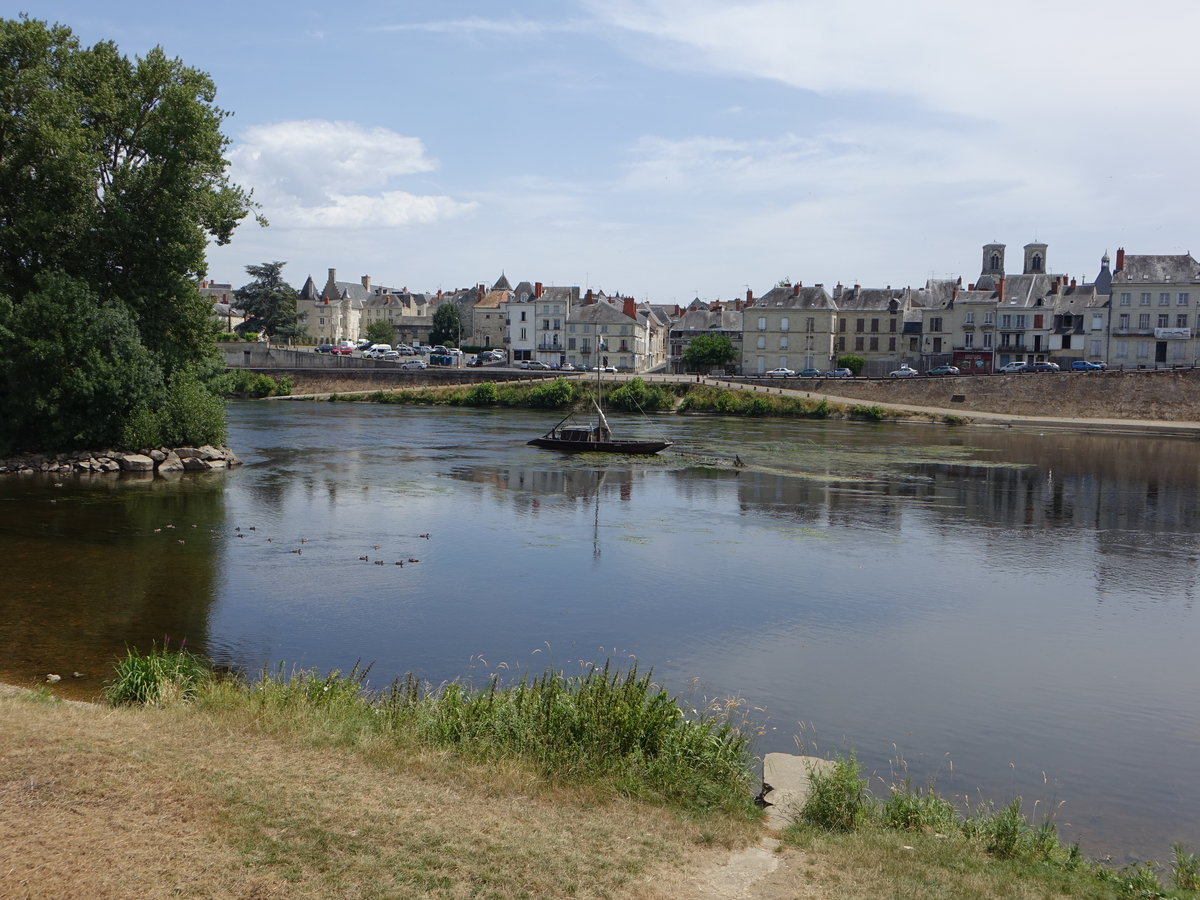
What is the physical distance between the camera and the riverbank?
7.75 metres

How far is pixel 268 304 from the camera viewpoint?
106062 mm

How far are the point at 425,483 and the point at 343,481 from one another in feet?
10.2

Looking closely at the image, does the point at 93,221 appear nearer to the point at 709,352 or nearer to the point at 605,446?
the point at 605,446

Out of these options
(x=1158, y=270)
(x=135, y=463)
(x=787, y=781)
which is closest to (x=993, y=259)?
(x=1158, y=270)

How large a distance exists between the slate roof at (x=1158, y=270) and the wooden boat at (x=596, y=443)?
53171 mm

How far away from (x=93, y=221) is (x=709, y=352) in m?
64.0

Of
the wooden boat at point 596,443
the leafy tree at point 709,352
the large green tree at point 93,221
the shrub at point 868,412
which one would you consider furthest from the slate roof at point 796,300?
the large green tree at point 93,221

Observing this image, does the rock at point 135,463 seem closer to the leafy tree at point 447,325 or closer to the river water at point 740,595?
the river water at point 740,595

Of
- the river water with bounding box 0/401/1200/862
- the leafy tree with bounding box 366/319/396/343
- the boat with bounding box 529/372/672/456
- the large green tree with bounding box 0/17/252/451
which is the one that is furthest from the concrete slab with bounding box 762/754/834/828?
the leafy tree with bounding box 366/319/396/343

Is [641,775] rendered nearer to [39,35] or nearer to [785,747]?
[785,747]

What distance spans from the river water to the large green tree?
370 cm

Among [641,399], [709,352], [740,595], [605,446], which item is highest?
[709,352]

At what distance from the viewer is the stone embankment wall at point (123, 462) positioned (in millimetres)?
37594

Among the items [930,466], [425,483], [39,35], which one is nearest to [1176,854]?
[425,483]
